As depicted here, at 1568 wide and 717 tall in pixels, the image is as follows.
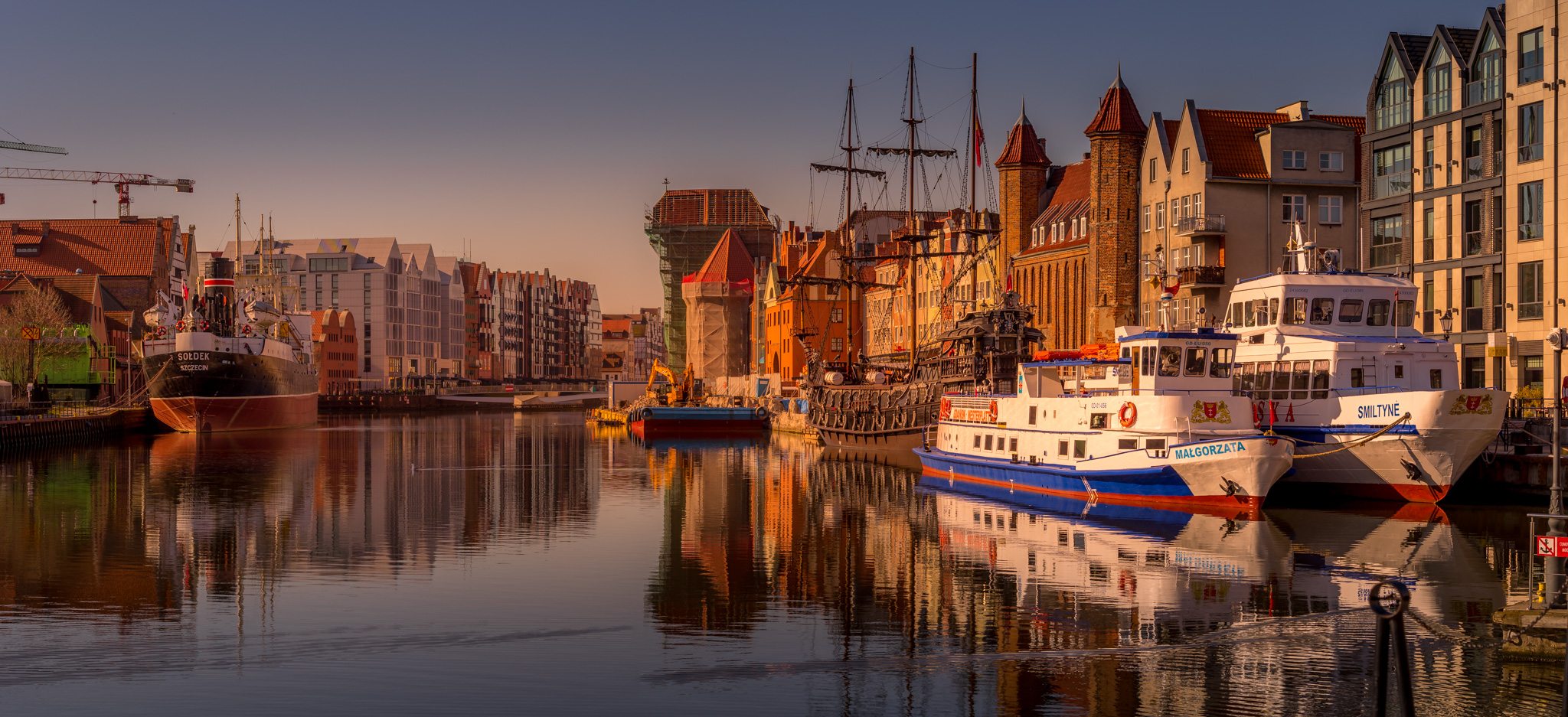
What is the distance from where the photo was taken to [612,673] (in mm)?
25766

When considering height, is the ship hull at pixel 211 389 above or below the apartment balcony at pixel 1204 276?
below

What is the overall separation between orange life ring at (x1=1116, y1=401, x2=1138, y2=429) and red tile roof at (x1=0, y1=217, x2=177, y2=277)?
495 feet

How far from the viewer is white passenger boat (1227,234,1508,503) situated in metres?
47.1

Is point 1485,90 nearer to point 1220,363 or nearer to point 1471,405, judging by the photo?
point 1471,405

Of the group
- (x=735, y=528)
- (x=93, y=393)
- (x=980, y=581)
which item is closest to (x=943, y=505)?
(x=735, y=528)

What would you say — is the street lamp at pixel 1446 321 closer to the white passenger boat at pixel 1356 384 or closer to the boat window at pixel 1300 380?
the white passenger boat at pixel 1356 384

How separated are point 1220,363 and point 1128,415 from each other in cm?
419

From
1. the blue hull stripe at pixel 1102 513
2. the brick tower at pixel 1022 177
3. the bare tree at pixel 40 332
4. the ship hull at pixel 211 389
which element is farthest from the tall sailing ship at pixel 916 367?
the bare tree at pixel 40 332

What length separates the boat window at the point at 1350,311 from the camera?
5459cm

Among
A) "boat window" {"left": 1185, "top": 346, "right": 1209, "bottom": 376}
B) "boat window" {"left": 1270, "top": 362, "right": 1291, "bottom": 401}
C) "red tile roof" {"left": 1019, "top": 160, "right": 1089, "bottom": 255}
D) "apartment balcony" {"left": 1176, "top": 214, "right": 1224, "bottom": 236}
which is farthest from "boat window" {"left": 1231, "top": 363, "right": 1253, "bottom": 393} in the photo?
"red tile roof" {"left": 1019, "top": 160, "right": 1089, "bottom": 255}

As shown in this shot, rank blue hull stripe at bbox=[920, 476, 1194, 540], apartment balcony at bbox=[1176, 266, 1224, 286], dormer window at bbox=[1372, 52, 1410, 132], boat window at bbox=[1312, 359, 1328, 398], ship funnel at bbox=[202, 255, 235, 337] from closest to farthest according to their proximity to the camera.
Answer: blue hull stripe at bbox=[920, 476, 1194, 540] → boat window at bbox=[1312, 359, 1328, 398] → dormer window at bbox=[1372, 52, 1410, 132] → apartment balcony at bbox=[1176, 266, 1224, 286] → ship funnel at bbox=[202, 255, 235, 337]

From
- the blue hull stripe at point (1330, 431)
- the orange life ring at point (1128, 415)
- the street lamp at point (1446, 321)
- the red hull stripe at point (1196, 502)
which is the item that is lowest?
the red hull stripe at point (1196, 502)

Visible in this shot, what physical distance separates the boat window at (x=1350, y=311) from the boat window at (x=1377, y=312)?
1.42ft

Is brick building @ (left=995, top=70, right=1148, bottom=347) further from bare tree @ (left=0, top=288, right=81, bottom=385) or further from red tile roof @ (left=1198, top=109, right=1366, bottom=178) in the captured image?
bare tree @ (left=0, top=288, right=81, bottom=385)
